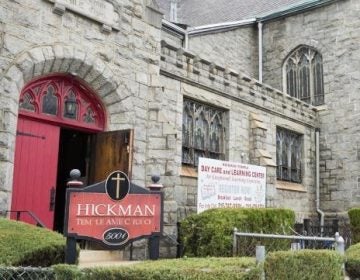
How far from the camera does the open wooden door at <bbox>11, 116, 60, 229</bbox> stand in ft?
28.8

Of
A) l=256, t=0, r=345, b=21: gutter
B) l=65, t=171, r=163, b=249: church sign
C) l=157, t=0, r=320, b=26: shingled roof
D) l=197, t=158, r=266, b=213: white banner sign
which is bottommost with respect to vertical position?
l=65, t=171, r=163, b=249: church sign

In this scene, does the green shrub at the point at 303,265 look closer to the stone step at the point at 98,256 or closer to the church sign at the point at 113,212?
the church sign at the point at 113,212

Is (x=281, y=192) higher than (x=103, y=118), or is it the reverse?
(x=103, y=118)

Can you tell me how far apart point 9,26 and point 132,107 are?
2.93 m

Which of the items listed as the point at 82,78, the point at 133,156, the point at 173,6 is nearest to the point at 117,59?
the point at 82,78

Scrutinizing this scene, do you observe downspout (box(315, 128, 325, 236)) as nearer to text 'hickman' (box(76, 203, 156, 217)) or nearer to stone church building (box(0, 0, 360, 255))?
→ stone church building (box(0, 0, 360, 255))

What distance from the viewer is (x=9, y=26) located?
8.40 m

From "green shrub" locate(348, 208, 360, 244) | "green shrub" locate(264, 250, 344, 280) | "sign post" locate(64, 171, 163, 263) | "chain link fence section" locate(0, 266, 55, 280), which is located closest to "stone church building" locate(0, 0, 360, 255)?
"green shrub" locate(348, 208, 360, 244)

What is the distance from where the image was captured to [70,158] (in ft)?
37.2

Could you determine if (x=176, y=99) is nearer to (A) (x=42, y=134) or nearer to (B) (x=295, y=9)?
(A) (x=42, y=134)

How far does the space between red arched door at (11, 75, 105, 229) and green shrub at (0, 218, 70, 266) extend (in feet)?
8.20

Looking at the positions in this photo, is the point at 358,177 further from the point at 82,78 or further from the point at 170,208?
the point at 82,78

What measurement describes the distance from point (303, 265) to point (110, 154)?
Answer: 574 centimetres

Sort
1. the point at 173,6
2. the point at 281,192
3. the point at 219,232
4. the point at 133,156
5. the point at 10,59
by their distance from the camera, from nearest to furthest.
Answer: the point at 10,59
the point at 219,232
the point at 133,156
the point at 281,192
the point at 173,6
